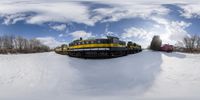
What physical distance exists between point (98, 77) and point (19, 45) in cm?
45

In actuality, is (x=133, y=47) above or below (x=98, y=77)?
above

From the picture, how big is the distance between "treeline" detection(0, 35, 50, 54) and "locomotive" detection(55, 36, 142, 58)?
93mm

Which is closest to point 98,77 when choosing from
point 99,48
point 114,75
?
point 114,75

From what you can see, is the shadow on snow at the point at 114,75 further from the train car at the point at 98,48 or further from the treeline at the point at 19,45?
the treeline at the point at 19,45

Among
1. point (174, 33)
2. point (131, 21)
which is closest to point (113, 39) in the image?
point (131, 21)

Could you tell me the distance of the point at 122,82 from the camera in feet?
7.12

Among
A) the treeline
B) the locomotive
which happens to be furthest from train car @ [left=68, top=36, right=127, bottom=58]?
the treeline

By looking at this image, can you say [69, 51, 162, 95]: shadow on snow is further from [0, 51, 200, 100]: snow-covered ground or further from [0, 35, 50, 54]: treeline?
[0, 35, 50, 54]: treeline

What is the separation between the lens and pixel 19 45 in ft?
6.61

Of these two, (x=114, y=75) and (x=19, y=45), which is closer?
(x=19, y=45)

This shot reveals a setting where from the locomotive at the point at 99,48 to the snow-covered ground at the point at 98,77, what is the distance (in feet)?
0.18

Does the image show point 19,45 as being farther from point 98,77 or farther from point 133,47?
point 133,47

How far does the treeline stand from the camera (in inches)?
78.4

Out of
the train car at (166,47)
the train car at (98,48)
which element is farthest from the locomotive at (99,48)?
the train car at (166,47)
